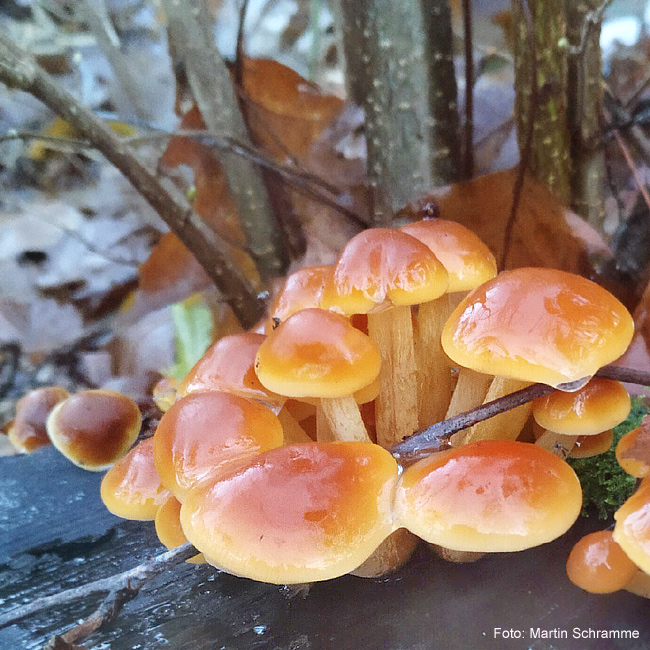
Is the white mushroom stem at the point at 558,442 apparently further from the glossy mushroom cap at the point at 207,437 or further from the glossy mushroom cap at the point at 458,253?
the glossy mushroom cap at the point at 207,437

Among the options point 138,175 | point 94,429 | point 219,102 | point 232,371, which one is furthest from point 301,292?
point 219,102

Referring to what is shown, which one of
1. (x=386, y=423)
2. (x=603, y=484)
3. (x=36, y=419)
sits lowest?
(x=36, y=419)

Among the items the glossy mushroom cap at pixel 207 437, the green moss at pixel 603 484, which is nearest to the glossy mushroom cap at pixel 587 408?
the green moss at pixel 603 484

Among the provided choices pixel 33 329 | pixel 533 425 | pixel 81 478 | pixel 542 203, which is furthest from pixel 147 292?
pixel 533 425

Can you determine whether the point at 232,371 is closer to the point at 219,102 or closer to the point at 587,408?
the point at 587,408

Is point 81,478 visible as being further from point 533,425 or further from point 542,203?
point 542,203

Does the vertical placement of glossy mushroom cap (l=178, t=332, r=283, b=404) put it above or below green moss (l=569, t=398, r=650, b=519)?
above

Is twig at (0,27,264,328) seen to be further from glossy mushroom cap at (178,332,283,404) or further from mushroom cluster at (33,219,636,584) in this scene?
mushroom cluster at (33,219,636,584)

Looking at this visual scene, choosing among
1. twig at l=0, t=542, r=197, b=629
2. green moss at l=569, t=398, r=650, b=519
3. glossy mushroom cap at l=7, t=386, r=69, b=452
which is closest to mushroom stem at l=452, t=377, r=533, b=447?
green moss at l=569, t=398, r=650, b=519
